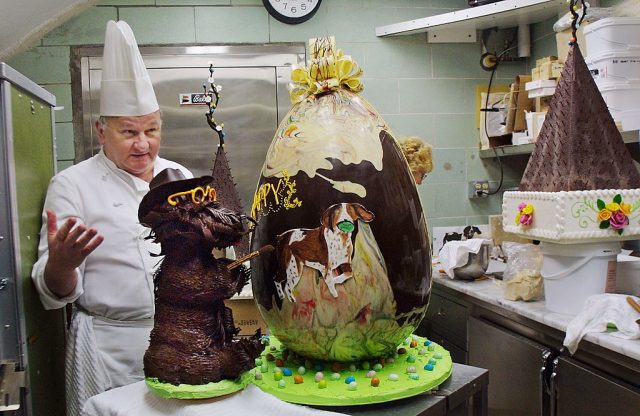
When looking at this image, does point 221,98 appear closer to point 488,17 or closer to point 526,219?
point 488,17

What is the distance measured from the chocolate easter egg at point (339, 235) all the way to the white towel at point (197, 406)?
0.20 meters

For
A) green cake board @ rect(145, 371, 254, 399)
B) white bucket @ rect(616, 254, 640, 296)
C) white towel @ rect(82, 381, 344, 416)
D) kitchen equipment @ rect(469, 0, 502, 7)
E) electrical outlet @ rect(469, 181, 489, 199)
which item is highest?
kitchen equipment @ rect(469, 0, 502, 7)

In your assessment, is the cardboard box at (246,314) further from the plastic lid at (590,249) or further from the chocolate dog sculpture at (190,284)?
the chocolate dog sculpture at (190,284)

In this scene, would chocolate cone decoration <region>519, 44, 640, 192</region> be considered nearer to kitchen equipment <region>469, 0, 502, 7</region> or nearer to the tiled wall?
kitchen equipment <region>469, 0, 502, 7</region>

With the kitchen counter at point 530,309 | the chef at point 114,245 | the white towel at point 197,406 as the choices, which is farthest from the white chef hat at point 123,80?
the kitchen counter at point 530,309

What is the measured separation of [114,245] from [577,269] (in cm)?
156

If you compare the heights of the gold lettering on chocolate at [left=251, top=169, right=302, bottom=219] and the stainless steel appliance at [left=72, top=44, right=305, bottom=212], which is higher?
the stainless steel appliance at [left=72, top=44, right=305, bottom=212]

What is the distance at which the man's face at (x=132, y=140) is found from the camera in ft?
5.32

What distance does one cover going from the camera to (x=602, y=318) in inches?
74.3

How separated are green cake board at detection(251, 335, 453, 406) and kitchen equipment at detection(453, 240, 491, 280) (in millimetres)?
1800

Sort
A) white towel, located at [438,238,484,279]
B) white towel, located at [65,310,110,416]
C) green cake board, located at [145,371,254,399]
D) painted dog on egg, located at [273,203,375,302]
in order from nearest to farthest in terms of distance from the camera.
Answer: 1. green cake board, located at [145,371,254,399]
2. painted dog on egg, located at [273,203,375,302]
3. white towel, located at [65,310,110,416]
4. white towel, located at [438,238,484,279]

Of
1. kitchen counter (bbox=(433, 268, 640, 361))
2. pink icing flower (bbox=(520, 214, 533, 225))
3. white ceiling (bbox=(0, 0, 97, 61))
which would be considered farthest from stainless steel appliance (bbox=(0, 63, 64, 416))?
kitchen counter (bbox=(433, 268, 640, 361))

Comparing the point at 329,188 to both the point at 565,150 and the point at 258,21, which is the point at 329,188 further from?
the point at 258,21

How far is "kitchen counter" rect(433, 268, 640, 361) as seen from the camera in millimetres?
1758
